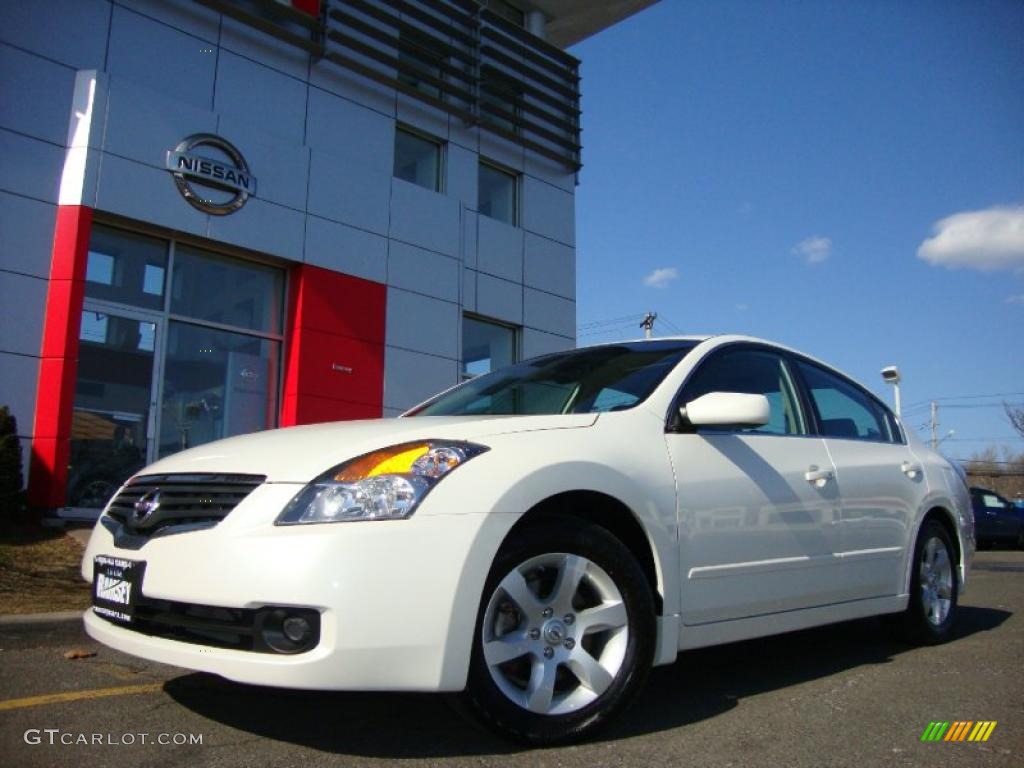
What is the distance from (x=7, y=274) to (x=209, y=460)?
741 centimetres

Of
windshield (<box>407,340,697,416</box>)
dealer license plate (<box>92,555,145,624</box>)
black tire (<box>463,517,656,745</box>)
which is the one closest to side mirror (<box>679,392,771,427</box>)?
windshield (<box>407,340,697,416</box>)

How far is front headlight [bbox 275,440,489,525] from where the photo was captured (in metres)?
2.49

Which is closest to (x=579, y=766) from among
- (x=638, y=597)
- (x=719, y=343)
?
(x=638, y=597)

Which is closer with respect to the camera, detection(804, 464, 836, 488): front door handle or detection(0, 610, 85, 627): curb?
detection(804, 464, 836, 488): front door handle

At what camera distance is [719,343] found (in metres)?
3.83

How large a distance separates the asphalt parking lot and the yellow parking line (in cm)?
1

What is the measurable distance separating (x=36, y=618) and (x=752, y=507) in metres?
3.76

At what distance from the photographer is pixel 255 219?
10.8 metres

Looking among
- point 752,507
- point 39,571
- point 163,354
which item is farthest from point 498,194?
point 752,507

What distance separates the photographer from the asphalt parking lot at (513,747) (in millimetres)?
2555

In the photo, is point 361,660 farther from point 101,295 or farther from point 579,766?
point 101,295

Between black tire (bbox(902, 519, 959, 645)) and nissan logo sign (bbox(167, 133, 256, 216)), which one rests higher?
nissan logo sign (bbox(167, 133, 256, 216))

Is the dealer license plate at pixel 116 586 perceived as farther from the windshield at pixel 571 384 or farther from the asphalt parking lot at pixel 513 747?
the windshield at pixel 571 384

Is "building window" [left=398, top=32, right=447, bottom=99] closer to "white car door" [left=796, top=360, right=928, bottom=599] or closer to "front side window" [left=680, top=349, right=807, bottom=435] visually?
"white car door" [left=796, top=360, right=928, bottom=599]
